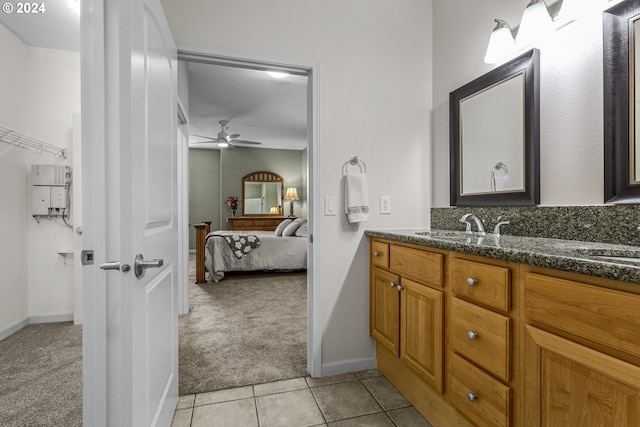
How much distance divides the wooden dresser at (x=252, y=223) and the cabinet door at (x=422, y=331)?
20.6ft

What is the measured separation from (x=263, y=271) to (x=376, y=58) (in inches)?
155

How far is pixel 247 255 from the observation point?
496 centimetres

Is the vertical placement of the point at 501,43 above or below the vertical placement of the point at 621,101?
above

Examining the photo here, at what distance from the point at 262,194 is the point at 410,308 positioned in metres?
6.79

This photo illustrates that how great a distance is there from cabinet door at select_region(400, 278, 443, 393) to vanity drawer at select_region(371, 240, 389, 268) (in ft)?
0.74

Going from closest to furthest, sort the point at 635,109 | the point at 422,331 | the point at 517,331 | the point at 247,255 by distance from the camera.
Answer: the point at 517,331
the point at 635,109
the point at 422,331
the point at 247,255

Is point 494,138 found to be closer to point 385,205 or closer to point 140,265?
point 385,205

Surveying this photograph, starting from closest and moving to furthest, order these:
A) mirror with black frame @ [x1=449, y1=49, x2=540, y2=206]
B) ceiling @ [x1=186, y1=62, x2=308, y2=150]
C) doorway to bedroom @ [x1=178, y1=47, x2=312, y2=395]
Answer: mirror with black frame @ [x1=449, y1=49, x2=540, y2=206], doorway to bedroom @ [x1=178, y1=47, x2=312, y2=395], ceiling @ [x1=186, y1=62, x2=308, y2=150]

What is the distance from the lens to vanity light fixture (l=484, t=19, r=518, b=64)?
165 centimetres

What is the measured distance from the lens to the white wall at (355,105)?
6.60ft

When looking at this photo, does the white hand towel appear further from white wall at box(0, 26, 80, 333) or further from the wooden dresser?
the wooden dresser

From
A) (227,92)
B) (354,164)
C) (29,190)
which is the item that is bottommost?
(29,190)

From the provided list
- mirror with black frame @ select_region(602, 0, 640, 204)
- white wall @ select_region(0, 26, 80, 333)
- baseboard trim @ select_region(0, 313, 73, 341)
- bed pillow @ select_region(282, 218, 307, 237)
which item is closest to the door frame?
mirror with black frame @ select_region(602, 0, 640, 204)

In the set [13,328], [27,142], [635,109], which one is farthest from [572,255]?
[13,328]
